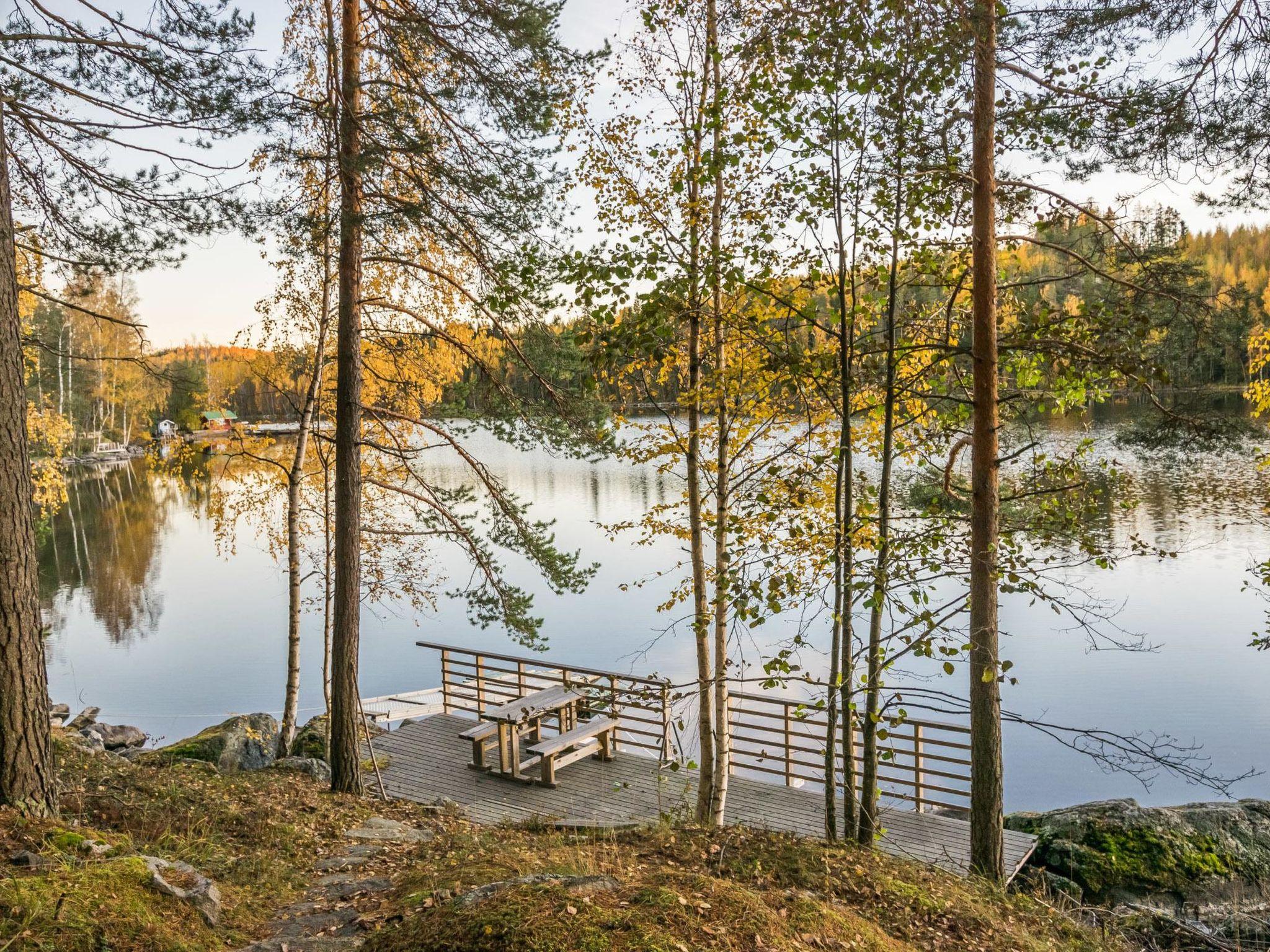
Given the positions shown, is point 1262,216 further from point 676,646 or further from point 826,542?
point 676,646

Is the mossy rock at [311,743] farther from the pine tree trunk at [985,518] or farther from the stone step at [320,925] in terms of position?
the pine tree trunk at [985,518]

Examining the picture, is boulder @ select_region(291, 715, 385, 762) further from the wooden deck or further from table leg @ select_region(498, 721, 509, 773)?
table leg @ select_region(498, 721, 509, 773)

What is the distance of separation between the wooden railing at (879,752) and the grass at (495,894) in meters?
0.85

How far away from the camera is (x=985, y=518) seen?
5.52 metres

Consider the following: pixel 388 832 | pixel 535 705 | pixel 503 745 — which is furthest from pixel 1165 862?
pixel 388 832

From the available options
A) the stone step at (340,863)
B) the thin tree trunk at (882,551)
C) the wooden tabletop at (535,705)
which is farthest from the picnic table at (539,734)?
the thin tree trunk at (882,551)

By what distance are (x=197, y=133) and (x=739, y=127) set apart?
4259 mm

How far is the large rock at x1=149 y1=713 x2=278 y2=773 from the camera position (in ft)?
30.6

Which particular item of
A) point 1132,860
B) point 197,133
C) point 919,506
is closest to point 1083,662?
point 1132,860

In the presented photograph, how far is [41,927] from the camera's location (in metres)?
2.90

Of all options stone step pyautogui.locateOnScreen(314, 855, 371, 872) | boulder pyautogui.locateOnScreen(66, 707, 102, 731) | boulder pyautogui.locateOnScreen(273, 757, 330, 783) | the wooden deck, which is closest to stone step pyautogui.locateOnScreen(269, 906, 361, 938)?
stone step pyautogui.locateOnScreen(314, 855, 371, 872)

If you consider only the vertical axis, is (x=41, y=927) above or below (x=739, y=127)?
below

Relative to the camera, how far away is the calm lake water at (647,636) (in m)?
13.7

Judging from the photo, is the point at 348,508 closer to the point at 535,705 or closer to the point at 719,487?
the point at 535,705
